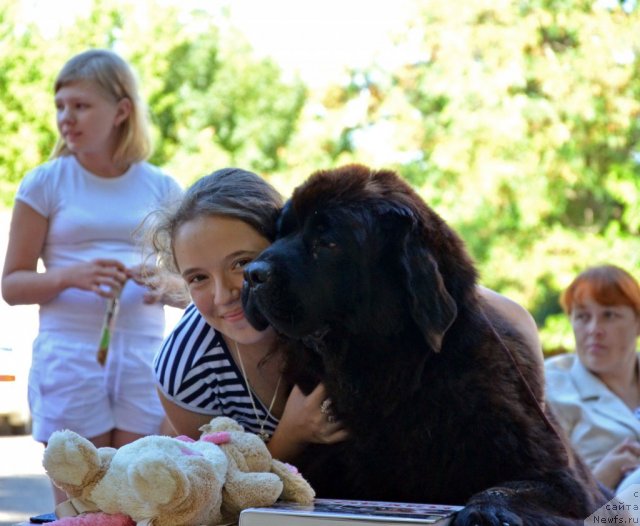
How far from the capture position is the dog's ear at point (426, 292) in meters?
1.83

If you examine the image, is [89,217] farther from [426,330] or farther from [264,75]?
[264,75]

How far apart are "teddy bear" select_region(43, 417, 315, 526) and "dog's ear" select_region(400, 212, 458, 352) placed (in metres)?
0.39

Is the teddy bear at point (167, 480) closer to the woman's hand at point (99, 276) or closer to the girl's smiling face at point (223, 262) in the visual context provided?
the girl's smiling face at point (223, 262)

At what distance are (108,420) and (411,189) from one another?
6.07 ft

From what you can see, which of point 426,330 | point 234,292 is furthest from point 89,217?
point 426,330

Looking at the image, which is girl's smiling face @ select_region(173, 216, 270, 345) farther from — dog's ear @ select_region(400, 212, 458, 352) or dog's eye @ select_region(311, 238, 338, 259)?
dog's ear @ select_region(400, 212, 458, 352)

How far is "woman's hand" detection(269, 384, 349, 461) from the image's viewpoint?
6.84ft

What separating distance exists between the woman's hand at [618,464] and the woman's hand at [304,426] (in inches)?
77.2

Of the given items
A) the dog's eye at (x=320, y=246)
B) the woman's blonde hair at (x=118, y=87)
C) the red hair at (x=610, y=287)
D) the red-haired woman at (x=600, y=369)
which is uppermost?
the woman's blonde hair at (x=118, y=87)

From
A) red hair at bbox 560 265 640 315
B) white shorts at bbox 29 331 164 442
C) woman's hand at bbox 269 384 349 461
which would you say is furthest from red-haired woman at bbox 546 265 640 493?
woman's hand at bbox 269 384 349 461

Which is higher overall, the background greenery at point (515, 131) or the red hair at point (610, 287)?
the background greenery at point (515, 131)

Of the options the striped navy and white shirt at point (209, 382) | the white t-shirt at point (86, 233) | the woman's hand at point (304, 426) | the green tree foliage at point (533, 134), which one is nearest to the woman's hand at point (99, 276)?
the white t-shirt at point (86, 233)

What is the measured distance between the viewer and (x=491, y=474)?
1.83 meters

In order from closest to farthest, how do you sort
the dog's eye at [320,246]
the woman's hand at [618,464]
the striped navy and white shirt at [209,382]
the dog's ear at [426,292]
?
1. the dog's ear at [426,292]
2. the dog's eye at [320,246]
3. the striped navy and white shirt at [209,382]
4. the woman's hand at [618,464]
